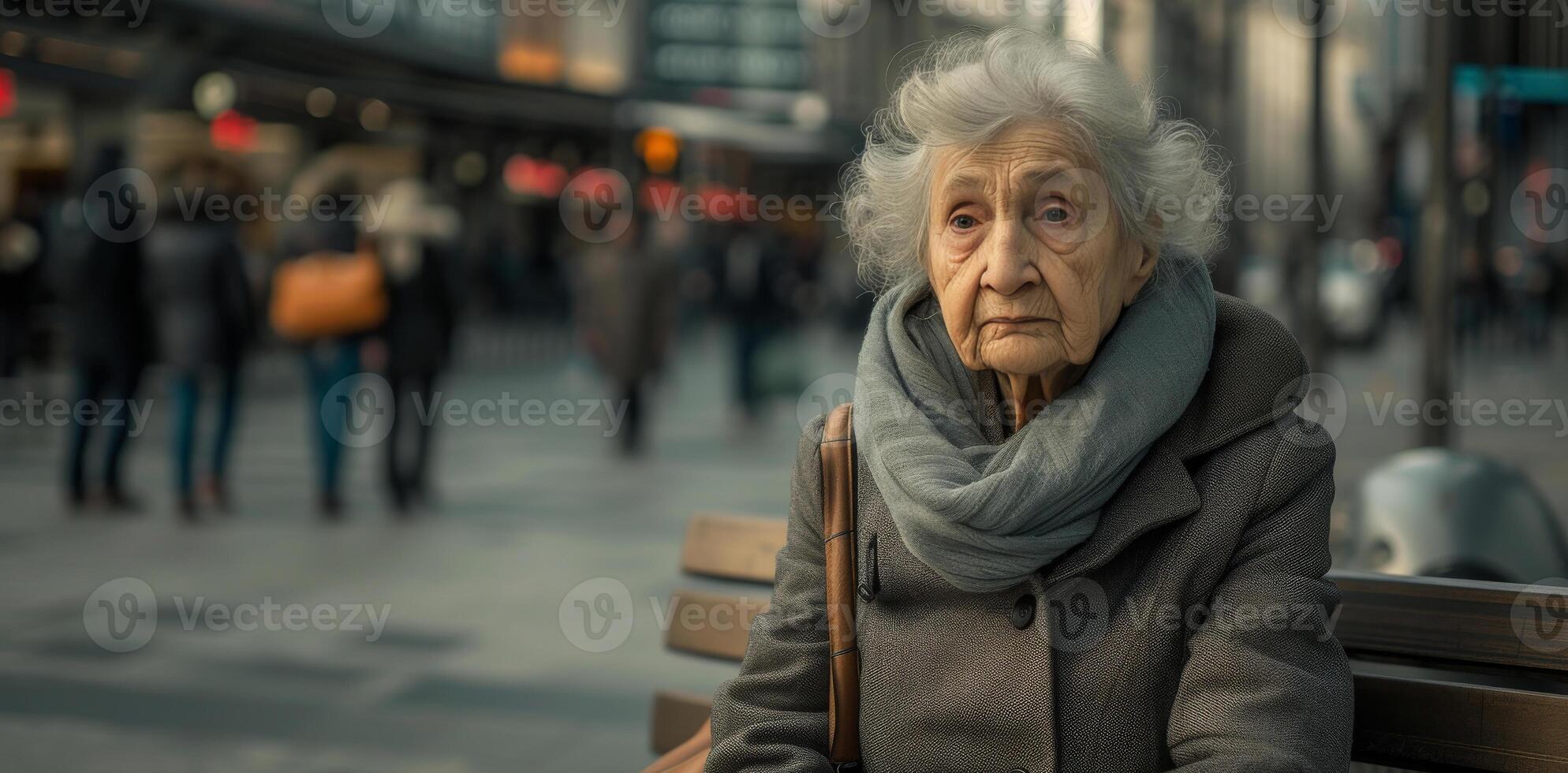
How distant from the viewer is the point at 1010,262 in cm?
206

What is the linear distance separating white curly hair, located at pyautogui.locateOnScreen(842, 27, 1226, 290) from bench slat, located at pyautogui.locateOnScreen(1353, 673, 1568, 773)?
0.65 m

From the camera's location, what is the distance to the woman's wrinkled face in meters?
2.06

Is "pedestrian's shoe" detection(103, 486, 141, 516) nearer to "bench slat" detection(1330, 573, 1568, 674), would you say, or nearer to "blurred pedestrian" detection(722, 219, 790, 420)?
"blurred pedestrian" detection(722, 219, 790, 420)

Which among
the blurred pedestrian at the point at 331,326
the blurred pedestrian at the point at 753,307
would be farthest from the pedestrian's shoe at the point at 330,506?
the blurred pedestrian at the point at 753,307

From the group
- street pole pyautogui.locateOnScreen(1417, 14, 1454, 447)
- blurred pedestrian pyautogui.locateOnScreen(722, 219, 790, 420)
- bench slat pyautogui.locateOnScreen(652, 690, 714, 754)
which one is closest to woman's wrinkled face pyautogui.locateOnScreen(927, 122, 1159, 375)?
bench slat pyautogui.locateOnScreen(652, 690, 714, 754)

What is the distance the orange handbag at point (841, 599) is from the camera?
2.17 m

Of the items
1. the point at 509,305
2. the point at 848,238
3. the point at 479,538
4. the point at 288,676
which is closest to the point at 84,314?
the point at 479,538

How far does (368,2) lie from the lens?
23.3 metres

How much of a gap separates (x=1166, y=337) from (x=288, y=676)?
4.15m

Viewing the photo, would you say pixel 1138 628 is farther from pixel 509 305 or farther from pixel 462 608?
pixel 509 305

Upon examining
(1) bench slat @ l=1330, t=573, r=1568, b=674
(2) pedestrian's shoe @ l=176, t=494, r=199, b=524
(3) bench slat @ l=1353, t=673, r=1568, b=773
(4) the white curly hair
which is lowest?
(2) pedestrian's shoe @ l=176, t=494, r=199, b=524

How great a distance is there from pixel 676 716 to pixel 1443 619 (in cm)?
135

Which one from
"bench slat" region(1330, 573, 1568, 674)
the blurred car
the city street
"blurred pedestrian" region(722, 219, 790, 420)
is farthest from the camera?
"blurred pedestrian" region(722, 219, 790, 420)

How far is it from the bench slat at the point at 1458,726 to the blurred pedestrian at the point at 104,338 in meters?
7.93
